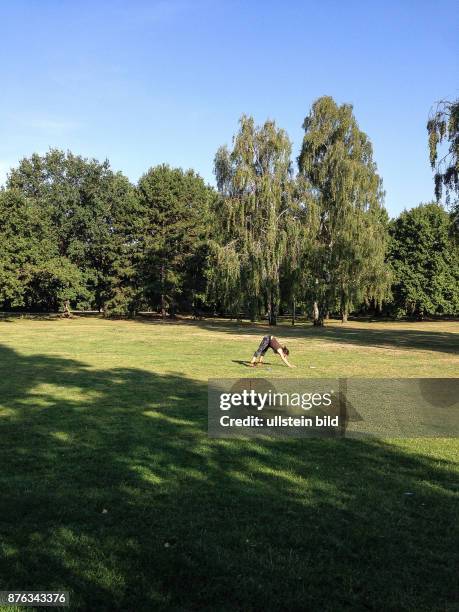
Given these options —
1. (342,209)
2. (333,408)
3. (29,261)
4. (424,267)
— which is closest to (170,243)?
(29,261)

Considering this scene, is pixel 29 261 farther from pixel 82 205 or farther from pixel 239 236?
pixel 239 236

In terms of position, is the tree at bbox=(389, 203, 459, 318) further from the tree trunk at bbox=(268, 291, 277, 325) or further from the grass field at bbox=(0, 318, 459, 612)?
the grass field at bbox=(0, 318, 459, 612)

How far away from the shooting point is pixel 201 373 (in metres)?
14.6

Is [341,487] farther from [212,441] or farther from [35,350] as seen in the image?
[35,350]

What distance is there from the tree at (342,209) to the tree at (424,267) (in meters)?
17.9

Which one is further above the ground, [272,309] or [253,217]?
[253,217]

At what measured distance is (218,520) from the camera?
16.1 ft

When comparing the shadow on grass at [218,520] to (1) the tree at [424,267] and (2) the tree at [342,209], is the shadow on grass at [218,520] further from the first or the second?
(1) the tree at [424,267]

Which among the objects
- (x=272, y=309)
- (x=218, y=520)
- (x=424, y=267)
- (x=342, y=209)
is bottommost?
(x=218, y=520)

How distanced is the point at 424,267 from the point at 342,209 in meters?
25.2

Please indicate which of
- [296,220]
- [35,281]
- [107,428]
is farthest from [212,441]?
[35,281]

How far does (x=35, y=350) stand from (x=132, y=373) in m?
8.64

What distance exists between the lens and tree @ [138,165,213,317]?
172ft

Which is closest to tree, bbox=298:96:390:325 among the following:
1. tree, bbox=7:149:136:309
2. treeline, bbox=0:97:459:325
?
treeline, bbox=0:97:459:325
